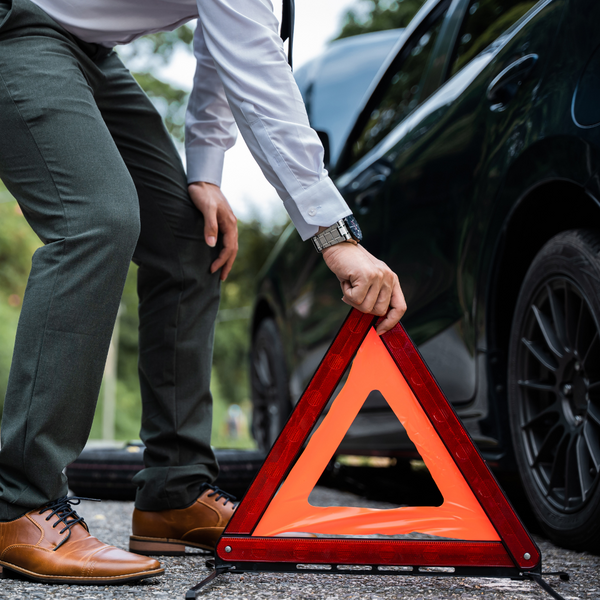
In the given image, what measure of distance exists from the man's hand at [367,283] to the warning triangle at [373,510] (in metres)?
0.04

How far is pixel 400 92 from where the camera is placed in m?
3.42

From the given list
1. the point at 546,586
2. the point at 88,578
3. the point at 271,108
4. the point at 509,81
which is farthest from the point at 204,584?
the point at 509,81

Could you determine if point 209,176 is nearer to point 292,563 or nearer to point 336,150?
point 292,563

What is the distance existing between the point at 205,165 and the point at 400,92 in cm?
148

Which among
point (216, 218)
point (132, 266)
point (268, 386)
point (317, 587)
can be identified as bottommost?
point (132, 266)

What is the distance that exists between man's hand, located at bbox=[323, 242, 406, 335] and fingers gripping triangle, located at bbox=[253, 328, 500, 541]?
7 centimetres

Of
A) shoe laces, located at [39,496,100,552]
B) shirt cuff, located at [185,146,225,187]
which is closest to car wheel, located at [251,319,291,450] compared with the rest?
shirt cuff, located at [185,146,225,187]

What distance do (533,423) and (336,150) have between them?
2154 mm

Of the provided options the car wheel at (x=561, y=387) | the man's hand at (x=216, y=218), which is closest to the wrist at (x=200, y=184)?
the man's hand at (x=216, y=218)

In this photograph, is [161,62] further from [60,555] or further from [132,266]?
[60,555]

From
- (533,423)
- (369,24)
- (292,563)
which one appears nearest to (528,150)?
(533,423)

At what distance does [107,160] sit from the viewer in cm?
175

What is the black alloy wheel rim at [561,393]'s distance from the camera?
187 centimetres

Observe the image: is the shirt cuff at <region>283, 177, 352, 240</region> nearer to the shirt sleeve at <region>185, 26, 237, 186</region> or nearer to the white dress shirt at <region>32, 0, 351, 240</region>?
the white dress shirt at <region>32, 0, 351, 240</region>
